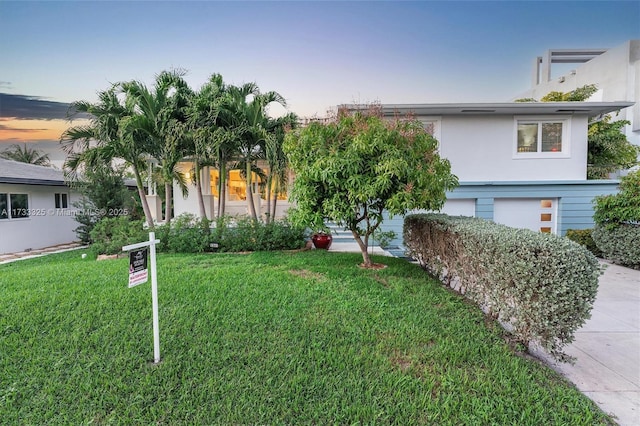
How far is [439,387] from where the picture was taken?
2.66 m

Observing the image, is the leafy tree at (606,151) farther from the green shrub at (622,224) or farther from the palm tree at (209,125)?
the palm tree at (209,125)

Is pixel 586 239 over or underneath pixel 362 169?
underneath

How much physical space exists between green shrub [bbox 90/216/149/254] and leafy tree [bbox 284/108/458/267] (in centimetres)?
609

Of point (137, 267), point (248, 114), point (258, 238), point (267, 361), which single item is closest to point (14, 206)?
point (248, 114)

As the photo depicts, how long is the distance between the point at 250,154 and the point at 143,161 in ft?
13.7

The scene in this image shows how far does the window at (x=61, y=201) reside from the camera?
13508mm

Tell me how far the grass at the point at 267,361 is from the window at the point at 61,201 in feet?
36.8

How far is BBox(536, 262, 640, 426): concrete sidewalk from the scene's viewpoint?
268 centimetres

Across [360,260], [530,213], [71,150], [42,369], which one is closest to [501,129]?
[530,213]

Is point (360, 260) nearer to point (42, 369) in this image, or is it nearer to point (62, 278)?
point (42, 369)

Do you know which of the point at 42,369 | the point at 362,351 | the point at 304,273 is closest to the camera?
the point at 42,369

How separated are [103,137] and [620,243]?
14774 mm

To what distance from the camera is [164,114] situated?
28.3 feet

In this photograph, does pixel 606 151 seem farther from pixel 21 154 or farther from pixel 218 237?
pixel 21 154
